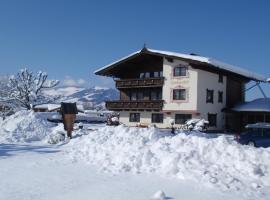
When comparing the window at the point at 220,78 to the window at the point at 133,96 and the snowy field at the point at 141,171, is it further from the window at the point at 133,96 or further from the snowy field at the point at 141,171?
the snowy field at the point at 141,171

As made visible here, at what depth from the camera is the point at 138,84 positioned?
37.5 m

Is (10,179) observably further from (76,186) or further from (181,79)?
(181,79)

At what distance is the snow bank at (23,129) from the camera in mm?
19423

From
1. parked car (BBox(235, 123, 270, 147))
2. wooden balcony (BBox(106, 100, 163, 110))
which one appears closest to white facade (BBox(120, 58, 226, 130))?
wooden balcony (BBox(106, 100, 163, 110))

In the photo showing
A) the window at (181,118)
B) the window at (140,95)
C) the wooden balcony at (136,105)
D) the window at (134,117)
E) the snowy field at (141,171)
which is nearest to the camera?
the snowy field at (141,171)

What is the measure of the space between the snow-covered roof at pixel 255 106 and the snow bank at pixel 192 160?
2441cm

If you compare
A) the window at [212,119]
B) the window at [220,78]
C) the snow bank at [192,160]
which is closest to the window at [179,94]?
the window at [212,119]

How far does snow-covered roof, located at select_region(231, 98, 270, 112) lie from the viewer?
34.5 meters

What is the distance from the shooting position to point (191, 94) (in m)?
34.5

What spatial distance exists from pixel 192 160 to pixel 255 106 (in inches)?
1085

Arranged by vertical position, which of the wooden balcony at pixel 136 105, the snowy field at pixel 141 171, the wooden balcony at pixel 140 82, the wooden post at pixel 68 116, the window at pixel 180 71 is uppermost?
the window at pixel 180 71

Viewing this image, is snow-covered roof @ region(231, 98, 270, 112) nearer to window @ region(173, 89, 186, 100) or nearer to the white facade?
the white facade

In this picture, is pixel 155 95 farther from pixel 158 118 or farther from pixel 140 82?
pixel 158 118

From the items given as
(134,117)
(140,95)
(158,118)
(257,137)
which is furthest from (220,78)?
(257,137)
